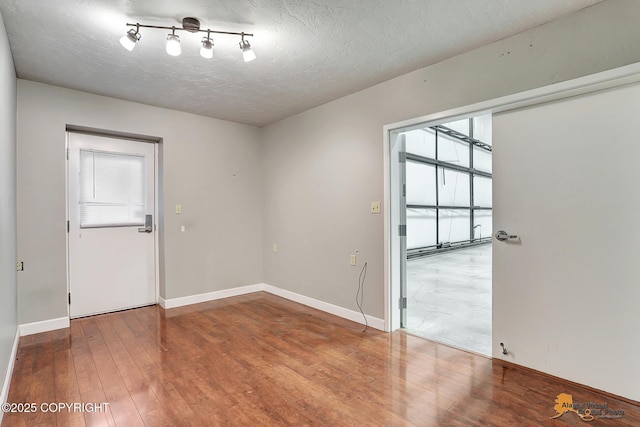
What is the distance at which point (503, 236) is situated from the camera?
2436 mm

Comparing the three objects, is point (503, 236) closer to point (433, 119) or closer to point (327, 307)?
point (433, 119)

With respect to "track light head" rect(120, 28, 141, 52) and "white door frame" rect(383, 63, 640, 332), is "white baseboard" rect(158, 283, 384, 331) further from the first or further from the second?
"track light head" rect(120, 28, 141, 52)

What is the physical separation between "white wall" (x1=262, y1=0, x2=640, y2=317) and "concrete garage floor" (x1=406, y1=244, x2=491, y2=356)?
0.68 meters

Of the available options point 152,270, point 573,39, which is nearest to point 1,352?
point 152,270

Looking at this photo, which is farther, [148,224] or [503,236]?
[148,224]

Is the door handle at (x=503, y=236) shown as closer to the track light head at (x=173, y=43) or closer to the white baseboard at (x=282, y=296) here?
the white baseboard at (x=282, y=296)

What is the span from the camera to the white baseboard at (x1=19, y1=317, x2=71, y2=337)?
302 centimetres

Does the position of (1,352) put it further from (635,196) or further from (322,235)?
(635,196)

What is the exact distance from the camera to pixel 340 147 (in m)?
A: 3.59

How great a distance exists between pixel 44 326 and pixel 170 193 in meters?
1.85

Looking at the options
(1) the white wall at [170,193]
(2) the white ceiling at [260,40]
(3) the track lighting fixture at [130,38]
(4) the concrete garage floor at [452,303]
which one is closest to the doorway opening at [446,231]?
(4) the concrete garage floor at [452,303]

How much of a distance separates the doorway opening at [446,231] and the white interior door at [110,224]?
3.19 meters

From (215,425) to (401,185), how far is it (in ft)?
8.39

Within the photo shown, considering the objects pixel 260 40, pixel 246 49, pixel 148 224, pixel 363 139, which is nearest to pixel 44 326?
pixel 148 224
